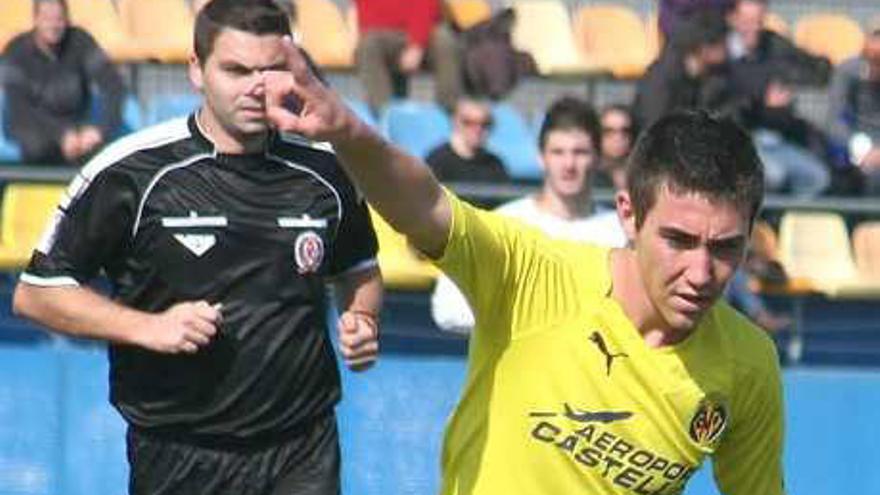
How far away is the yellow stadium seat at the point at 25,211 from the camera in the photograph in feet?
35.7

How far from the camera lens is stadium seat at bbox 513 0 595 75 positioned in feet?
46.9

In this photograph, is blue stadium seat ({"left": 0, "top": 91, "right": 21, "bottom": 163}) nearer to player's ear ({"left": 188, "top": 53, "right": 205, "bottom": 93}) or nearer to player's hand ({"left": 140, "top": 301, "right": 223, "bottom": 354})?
player's ear ({"left": 188, "top": 53, "right": 205, "bottom": 93})

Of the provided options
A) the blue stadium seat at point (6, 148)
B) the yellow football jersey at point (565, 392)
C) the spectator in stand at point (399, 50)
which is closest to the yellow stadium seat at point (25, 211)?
the blue stadium seat at point (6, 148)

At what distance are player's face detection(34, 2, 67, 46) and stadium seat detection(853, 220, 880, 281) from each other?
4.60 metres

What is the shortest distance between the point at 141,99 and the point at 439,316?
195 inches

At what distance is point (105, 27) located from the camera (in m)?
13.2

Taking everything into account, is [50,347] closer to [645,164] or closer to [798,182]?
[798,182]

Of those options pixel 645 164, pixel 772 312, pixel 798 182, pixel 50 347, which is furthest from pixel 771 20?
pixel 645 164

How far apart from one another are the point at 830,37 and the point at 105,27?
510cm

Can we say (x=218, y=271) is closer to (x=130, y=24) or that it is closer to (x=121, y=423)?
(x=121, y=423)

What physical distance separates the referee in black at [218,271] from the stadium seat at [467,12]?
25.7 feet

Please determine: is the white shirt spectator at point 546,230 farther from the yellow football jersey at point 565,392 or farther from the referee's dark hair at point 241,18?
the yellow football jersey at point 565,392

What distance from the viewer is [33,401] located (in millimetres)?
8734

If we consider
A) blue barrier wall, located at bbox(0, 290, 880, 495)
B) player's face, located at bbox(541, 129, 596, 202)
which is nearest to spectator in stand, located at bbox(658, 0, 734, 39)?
player's face, located at bbox(541, 129, 596, 202)
